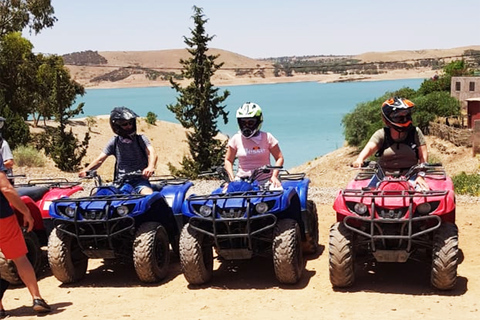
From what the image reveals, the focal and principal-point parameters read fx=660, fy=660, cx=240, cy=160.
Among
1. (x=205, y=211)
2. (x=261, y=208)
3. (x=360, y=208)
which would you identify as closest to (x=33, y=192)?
(x=205, y=211)

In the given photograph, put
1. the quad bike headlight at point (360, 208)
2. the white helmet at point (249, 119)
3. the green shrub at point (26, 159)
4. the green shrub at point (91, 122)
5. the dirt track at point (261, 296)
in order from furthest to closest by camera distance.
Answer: the green shrub at point (91, 122)
the green shrub at point (26, 159)
the white helmet at point (249, 119)
the quad bike headlight at point (360, 208)
the dirt track at point (261, 296)

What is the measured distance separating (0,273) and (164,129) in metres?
56.6

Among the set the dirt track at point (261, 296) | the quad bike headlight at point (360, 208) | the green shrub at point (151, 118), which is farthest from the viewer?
the green shrub at point (151, 118)

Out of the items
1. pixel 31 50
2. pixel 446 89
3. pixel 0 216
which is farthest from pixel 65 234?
pixel 446 89

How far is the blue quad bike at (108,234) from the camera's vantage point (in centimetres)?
742

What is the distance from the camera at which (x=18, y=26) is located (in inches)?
1759

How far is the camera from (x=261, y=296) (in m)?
7.09

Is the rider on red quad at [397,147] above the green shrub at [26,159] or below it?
above

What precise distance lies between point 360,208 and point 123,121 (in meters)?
3.25

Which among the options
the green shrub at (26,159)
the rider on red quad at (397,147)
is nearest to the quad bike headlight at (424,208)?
the rider on red quad at (397,147)

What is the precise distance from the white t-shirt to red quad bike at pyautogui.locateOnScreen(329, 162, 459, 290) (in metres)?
1.54

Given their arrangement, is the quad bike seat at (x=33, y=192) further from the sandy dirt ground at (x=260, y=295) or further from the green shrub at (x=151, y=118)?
the green shrub at (x=151, y=118)

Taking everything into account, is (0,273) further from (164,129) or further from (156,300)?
(164,129)

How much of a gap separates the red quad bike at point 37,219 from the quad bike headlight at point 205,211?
2025 millimetres
